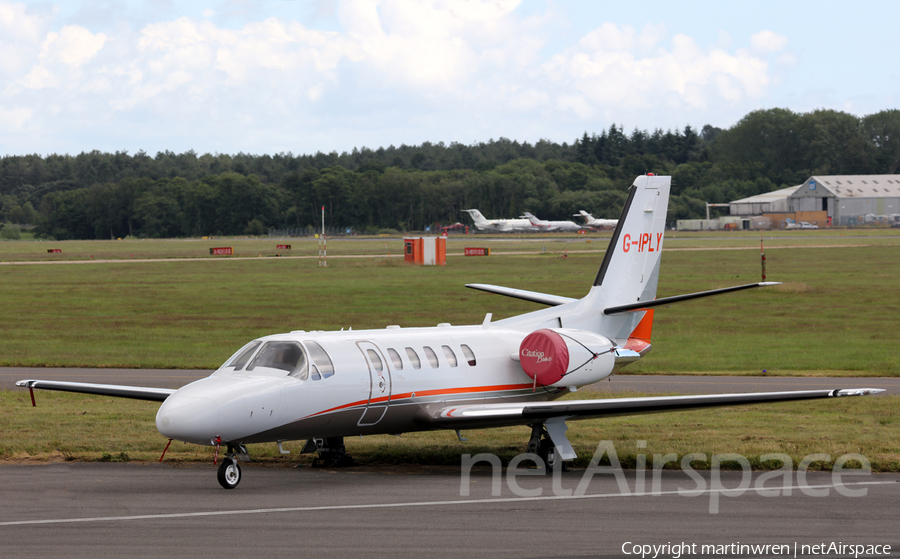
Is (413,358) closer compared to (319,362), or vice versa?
(319,362)

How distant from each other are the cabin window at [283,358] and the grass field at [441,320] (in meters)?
3.17

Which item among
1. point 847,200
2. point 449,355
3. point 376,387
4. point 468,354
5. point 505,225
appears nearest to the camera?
Result: point 376,387

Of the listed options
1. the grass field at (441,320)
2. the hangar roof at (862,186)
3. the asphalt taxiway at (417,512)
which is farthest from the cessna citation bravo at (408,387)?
the hangar roof at (862,186)

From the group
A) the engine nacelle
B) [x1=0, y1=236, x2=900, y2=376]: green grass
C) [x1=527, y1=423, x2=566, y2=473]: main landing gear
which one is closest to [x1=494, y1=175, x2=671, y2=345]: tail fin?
the engine nacelle

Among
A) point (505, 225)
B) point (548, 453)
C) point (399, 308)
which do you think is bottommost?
point (399, 308)

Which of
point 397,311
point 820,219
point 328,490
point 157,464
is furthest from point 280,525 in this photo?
point 820,219

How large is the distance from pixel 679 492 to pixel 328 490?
5.79 m

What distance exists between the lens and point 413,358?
17094 millimetres

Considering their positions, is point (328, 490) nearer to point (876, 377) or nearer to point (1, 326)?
point (876, 377)

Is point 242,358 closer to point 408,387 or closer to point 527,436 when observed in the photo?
point 408,387

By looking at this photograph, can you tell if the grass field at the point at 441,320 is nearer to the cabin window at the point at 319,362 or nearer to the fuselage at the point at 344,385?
the fuselage at the point at 344,385

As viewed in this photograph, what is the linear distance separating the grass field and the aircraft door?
7.71 feet

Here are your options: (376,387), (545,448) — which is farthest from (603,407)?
(376,387)

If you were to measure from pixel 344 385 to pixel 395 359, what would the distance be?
130 centimetres
